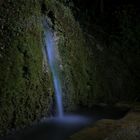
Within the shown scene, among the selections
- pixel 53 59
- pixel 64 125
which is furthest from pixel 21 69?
pixel 53 59

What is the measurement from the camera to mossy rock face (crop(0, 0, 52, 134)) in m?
6.35

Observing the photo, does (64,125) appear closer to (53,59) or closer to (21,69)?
(21,69)

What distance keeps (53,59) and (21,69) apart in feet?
5.24

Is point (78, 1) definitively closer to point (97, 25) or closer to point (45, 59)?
point (97, 25)

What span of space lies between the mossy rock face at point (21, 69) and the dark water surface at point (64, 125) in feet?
0.68

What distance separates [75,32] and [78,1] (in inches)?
104

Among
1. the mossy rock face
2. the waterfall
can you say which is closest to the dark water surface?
the mossy rock face

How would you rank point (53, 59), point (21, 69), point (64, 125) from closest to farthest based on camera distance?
point (21, 69) → point (64, 125) → point (53, 59)

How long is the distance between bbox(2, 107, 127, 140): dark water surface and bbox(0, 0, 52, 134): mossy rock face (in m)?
0.21

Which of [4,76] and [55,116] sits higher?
[4,76]

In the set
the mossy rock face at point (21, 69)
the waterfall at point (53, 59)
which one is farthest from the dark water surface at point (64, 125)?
the waterfall at point (53, 59)

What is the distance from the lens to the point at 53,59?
27.1 ft

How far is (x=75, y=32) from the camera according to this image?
31.4 ft

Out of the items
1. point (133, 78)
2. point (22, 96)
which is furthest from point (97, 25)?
point (22, 96)
